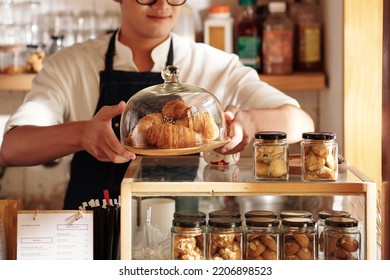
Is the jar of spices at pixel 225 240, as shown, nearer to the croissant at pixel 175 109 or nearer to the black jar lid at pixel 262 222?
the black jar lid at pixel 262 222

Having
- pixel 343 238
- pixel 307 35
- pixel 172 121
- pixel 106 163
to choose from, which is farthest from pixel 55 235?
pixel 307 35

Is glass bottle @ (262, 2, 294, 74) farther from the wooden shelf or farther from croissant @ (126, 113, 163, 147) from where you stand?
croissant @ (126, 113, 163, 147)

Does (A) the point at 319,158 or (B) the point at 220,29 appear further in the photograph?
(B) the point at 220,29

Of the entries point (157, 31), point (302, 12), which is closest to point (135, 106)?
point (157, 31)

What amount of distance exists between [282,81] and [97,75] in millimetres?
752

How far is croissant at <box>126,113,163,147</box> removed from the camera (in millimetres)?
1318

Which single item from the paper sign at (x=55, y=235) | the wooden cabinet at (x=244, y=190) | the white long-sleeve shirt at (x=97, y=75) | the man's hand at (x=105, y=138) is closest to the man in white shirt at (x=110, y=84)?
the white long-sleeve shirt at (x=97, y=75)

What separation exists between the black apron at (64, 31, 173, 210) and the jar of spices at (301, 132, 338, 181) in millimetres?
781

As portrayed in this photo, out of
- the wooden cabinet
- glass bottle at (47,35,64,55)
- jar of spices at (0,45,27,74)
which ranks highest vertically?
glass bottle at (47,35,64,55)

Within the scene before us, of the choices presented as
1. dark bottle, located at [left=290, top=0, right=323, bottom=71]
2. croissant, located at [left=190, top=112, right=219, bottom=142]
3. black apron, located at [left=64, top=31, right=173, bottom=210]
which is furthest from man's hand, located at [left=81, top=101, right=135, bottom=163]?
dark bottle, located at [left=290, top=0, right=323, bottom=71]

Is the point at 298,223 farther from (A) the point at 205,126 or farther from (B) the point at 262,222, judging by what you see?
(A) the point at 205,126

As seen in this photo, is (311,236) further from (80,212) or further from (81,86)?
(81,86)

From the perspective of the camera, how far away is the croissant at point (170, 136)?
50.5 inches

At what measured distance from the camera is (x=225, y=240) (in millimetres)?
1314
